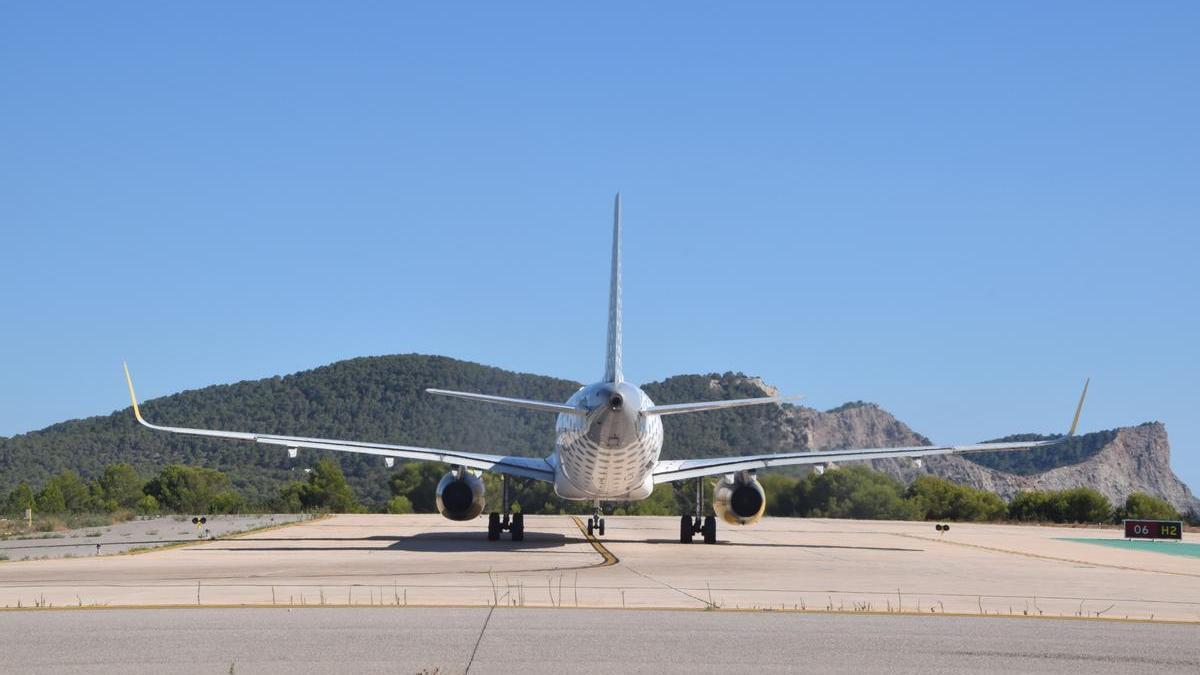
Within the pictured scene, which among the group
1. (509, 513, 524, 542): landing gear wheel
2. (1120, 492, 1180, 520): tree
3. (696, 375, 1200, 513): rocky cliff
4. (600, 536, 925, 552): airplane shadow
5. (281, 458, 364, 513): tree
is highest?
(696, 375, 1200, 513): rocky cliff

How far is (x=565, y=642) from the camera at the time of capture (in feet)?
46.2

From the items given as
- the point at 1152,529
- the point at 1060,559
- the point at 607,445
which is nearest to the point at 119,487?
the point at 1152,529

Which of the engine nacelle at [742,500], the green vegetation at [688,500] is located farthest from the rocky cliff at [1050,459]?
the engine nacelle at [742,500]

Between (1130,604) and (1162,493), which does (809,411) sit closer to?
(1162,493)

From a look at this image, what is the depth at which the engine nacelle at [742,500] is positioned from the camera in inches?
1517

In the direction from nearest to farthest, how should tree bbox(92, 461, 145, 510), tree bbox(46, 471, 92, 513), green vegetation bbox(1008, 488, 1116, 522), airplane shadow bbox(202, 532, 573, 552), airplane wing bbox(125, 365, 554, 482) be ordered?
airplane shadow bbox(202, 532, 573, 552)
airplane wing bbox(125, 365, 554, 482)
green vegetation bbox(1008, 488, 1116, 522)
tree bbox(46, 471, 92, 513)
tree bbox(92, 461, 145, 510)

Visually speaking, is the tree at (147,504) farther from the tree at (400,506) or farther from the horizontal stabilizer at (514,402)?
the horizontal stabilizer at (514,402)

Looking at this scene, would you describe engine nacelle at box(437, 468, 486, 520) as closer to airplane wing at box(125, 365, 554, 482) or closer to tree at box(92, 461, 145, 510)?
airplane wing at box(125, 365, 554, 482)

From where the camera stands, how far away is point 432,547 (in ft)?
117

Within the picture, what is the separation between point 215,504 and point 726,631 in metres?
69.9

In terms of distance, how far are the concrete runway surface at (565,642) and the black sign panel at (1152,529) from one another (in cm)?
3544

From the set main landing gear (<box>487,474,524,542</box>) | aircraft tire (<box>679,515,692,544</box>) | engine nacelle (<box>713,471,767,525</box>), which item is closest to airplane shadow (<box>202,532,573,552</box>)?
main landing gear (<box>487,474,524,542</box>)

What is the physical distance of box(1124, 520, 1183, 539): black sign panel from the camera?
50.2m

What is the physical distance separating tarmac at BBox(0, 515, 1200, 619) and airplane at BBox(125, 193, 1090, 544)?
50.5 inches
